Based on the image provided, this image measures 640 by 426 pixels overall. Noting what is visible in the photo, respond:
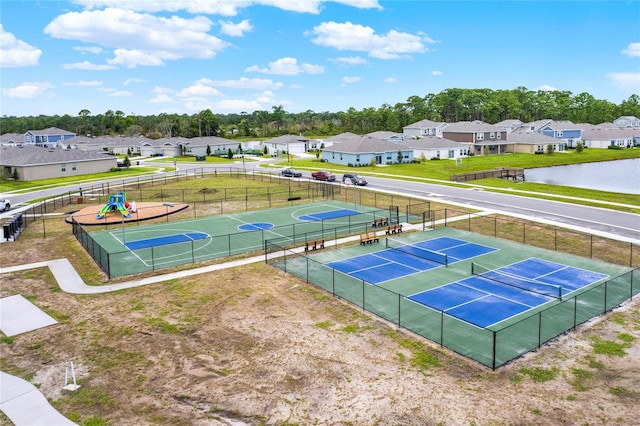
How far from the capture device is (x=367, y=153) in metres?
90.4

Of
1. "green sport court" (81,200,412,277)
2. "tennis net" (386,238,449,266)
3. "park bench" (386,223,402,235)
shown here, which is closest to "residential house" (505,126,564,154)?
"green sport court" (81,200,412,277)

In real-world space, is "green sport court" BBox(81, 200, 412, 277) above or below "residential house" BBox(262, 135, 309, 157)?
below

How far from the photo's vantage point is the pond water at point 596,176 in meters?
73.8

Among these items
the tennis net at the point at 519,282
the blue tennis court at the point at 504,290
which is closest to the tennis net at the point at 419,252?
the tennis net at the point at 519,282

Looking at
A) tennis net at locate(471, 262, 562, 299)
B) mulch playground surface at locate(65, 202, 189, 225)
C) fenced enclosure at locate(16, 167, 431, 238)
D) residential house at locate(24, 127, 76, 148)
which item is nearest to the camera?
tennis net at locate(471, 262, 562, 299)

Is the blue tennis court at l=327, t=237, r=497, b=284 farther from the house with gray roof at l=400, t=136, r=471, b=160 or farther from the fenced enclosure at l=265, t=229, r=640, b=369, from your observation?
the house with gray roof at l=400, t=136, r=471, b=160

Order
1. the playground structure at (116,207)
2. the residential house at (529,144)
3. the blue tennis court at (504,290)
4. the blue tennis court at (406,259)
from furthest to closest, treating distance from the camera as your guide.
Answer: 1. the residential house at (529,144)
2. the playground structure at (116,207)
3. the blue tennis court at (406,259)
4. the blue tennis court at (504,290)

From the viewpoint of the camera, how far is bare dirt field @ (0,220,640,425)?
15.0 m

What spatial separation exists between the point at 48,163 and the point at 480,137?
87.9 meters

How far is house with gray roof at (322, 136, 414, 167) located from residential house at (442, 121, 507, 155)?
24.8m

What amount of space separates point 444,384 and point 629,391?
570 centimetres

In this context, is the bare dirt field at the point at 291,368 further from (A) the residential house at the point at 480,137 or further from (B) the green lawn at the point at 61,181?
(A) the residential house at the point at 480,137

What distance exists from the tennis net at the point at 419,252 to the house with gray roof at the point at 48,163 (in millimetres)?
64424

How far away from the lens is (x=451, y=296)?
24391 mm
